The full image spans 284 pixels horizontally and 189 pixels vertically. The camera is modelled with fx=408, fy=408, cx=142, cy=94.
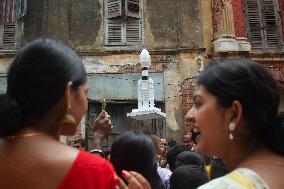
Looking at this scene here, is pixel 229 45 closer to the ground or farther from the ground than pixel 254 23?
closer to the ground

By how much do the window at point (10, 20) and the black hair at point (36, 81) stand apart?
10444mm

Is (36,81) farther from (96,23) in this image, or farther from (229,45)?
(96,23)

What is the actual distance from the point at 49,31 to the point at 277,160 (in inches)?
411

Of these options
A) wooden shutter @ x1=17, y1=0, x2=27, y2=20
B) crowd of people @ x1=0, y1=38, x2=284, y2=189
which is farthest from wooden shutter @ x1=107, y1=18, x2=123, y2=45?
crowd of people @ x1=0, y1=38, x2=284, y2=189

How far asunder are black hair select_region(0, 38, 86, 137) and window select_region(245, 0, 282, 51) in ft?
35.6

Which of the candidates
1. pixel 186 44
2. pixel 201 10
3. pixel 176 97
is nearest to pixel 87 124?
pixel 176 97

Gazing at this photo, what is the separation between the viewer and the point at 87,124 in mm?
10648

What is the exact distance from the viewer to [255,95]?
1604 mm

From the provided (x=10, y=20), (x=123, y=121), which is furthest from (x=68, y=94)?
(x=10, y=20)

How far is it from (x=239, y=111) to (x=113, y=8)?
10511 mm

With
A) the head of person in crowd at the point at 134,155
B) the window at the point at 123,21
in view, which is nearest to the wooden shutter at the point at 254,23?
the window at the point at 123,21

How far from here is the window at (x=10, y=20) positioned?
37.9 feet

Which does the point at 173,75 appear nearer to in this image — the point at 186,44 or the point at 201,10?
the point at 186,44

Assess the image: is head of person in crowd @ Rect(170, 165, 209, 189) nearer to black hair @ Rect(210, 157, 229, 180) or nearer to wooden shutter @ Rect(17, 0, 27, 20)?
black hair @ Rect(210, 157, 229, 180)
